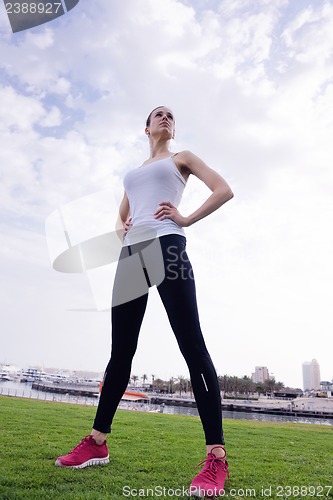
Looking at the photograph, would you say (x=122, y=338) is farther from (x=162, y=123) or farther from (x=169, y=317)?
(x=162, y=123)

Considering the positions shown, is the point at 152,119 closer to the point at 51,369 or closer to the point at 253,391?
the point at 253,391

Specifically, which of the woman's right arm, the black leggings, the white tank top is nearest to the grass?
the black leggings

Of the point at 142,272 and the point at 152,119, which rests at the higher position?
the point at 152,119

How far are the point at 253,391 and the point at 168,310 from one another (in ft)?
356

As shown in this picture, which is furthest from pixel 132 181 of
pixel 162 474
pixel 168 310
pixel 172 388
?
pixel 172 388

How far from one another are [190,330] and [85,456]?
1.00m

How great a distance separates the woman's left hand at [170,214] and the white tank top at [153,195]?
3 cm

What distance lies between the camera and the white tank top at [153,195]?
226 cm

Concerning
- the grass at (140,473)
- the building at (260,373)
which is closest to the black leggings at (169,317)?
the grass at (140,473)

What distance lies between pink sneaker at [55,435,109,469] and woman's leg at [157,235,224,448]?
2.45 ft

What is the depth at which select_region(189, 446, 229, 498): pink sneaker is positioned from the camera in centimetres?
Answer: 164

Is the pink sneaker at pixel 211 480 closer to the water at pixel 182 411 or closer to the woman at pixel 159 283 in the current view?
the woman at pixel 159 283

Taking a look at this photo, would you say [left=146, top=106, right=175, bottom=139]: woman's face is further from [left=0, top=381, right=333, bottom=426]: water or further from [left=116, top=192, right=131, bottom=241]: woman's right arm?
[left=0, top=381, right=333, bottom=426]: water

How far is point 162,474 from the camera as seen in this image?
2.11m
